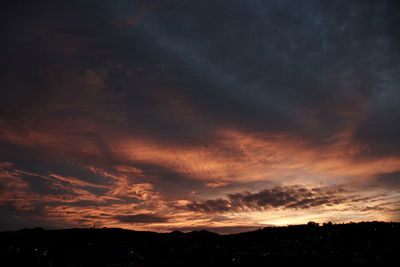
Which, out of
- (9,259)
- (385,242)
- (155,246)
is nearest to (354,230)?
(385,242)

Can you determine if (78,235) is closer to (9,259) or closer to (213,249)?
(9,259)

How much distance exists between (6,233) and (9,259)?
28728 mm

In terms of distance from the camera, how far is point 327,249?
8919 cm

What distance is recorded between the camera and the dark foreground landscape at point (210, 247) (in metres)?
84.9

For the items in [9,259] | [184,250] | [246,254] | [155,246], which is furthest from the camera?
[155,246]

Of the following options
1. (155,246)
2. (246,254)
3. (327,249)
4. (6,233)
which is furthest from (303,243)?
(6,233)

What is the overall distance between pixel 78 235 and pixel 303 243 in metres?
90.1

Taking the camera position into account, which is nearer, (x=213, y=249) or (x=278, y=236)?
(x=213, y=249)

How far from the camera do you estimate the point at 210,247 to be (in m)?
108

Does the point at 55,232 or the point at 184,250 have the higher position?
the point at 55,232

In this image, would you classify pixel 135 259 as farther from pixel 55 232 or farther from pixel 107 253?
pixel 55 232

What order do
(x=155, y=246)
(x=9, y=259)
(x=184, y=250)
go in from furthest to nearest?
(x=155, y=246), (x=184, y=250), (x=9, y=259)

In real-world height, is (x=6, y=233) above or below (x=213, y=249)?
above

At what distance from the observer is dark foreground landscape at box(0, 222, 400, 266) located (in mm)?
84875
